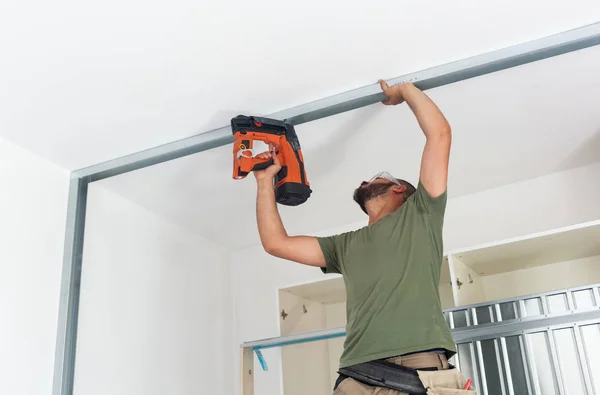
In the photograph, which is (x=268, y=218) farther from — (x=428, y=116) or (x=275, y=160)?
(x=428, y=116)

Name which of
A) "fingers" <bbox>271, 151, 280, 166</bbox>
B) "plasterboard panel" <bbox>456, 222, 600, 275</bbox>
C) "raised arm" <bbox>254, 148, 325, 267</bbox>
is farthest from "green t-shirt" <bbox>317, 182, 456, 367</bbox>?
"plasterboard panel" <bbox>456, 222, 600, 275</bbox>

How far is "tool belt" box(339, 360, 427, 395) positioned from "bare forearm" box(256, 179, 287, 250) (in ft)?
1.64

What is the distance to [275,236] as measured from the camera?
182cm

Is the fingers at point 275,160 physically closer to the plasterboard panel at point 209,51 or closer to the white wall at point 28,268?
the plasterboard panel at point 209,51

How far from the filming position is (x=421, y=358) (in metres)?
1.44

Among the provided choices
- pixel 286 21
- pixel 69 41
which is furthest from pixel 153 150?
pixel 286 21

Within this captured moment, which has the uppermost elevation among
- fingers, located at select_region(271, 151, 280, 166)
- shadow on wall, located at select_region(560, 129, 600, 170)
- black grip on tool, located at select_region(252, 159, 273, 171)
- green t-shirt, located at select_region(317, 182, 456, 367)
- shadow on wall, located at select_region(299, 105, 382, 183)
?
shadow on wall, located at select_region(299, 105, 382, 183)

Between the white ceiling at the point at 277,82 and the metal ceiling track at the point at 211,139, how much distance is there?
31 millimetres

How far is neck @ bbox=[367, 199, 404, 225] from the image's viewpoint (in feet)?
5.96

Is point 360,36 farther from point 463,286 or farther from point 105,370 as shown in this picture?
point 105,370

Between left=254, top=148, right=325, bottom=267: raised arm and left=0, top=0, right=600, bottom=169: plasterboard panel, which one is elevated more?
left=0, top=0, right=600, bottom=169: plasterboard panel

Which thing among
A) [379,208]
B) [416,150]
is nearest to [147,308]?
[379,208]

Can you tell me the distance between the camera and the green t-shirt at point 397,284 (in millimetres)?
1462

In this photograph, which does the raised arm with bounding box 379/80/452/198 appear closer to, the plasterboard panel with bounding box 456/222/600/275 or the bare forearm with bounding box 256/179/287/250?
the bare forearm with bounding box 256/179/287/250
